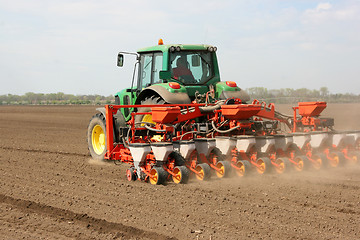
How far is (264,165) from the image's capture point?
8375mm

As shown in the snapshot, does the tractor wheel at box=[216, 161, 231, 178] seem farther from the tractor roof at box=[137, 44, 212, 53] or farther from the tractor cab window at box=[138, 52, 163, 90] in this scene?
the tractor roof at box=[137, 44, 212, 53]

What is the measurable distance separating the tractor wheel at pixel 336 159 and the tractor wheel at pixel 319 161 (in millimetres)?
295

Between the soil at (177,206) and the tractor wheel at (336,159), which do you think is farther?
the tractor wheel at (336,159)

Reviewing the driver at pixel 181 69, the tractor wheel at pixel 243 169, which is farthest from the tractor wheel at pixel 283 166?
the driver at pixel 181 69

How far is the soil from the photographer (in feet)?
17.0

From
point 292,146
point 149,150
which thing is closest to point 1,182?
point 149,150

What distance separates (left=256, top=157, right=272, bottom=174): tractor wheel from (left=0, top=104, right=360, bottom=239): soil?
22 cm

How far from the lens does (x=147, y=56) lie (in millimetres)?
10188

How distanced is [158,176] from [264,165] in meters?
1.97

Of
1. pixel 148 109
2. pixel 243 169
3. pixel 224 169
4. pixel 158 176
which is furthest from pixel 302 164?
pixel 148 109

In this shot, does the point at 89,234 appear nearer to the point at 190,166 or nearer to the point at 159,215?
the point at 159,215

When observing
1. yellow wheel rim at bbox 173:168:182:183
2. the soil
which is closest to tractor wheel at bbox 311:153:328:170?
the soil

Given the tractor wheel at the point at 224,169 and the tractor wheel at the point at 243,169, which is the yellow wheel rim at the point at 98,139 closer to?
the tractor wheel at the point at 224,169

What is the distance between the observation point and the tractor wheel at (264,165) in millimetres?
8375
